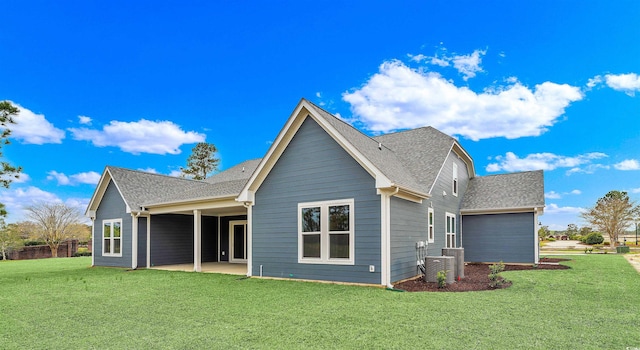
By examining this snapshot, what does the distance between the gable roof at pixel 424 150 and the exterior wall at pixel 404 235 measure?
4.20 feet

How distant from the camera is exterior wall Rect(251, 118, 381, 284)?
9625 mm

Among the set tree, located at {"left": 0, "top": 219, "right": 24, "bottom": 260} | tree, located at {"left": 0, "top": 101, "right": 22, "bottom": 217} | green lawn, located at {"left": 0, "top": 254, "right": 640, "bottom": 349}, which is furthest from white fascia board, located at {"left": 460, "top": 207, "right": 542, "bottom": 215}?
tree, located at {"left": 0, "top": 219, "right": 24, "bottom": 260}

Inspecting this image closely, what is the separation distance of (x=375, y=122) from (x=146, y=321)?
19173 mm

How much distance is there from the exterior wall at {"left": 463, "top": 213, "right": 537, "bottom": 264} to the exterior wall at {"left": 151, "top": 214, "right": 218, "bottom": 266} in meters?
11.9

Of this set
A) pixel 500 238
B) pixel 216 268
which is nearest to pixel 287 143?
pixel 216 268

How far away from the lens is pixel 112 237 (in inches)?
665

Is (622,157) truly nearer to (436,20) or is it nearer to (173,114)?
(436,20)

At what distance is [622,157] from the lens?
22125mm

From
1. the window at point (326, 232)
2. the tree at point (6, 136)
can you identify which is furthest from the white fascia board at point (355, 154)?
the tree at point (6, 136)

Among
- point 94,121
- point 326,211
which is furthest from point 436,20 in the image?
point 94,121

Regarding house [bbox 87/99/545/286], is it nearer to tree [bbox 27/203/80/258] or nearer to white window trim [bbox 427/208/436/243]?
white window trim [bbox 427/208/436/243]

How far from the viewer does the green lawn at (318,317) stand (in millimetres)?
5000

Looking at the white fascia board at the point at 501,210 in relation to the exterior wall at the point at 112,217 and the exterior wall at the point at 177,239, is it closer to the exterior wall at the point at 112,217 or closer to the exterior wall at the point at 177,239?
the exterior wall at the point at 177,239

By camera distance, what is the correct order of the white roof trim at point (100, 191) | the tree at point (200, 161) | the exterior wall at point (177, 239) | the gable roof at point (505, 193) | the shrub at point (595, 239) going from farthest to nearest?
the tree at point (200, 161), the shrub at point (595, 239), the white roof trim at point (100, 191), the exterior wall at point (177, 239), the gable roof at point (505, 193)
